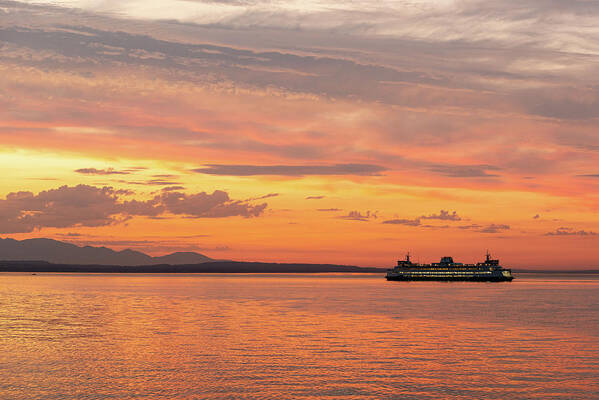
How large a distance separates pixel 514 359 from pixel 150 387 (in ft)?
101

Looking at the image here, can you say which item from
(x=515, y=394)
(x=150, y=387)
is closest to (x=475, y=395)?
(x=515, y=394)

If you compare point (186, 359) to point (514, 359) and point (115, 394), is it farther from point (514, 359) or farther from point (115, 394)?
point (514, 359)

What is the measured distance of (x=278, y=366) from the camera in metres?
49.5

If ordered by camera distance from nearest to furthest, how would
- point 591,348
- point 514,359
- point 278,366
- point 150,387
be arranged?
point 150,387, point 278,366, point 514,359, point 591,348

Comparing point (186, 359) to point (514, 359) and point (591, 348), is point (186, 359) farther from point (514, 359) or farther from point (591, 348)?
point (591, 348)

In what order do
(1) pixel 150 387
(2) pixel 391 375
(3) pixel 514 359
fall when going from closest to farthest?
(1) pixel 150 387 → (2) pixel 391 375 → (3) pixel 514 359

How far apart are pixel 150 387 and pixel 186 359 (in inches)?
431

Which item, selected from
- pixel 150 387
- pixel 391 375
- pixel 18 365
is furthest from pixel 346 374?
pixel 18 365

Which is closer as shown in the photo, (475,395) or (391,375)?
(475,395)

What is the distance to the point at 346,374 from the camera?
45.8 m

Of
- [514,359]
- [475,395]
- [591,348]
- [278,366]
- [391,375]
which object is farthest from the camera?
[591,348]

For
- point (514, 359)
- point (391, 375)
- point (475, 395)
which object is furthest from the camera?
point (514, 359)

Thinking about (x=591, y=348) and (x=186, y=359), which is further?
(x=591, y=348)

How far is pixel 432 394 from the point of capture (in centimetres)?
3994
